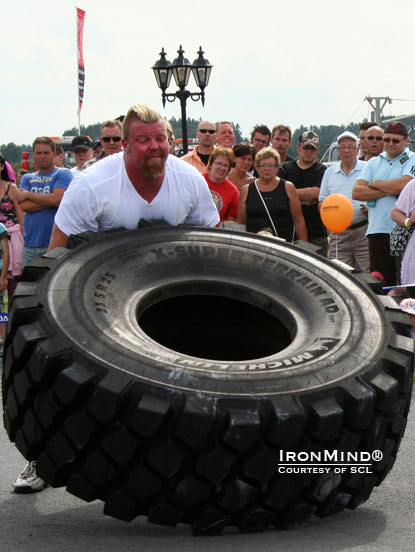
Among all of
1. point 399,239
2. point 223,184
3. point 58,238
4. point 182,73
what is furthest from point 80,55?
point 58,238

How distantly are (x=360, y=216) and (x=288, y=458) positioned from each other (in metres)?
5.94

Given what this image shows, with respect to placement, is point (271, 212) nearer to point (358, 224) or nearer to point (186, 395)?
point (358, 224)

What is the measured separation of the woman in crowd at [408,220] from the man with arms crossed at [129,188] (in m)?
3.34

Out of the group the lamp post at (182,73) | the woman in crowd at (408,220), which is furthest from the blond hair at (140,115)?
the lamp post at (182,73)

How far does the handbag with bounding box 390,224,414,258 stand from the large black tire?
3393 millimetres

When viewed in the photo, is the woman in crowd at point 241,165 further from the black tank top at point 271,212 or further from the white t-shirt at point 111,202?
the white t-shirt at point 111,202

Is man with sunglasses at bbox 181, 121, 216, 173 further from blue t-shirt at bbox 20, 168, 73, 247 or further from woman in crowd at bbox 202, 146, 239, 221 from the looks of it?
blue t-shirt at bbox 20, 168, 73, 247

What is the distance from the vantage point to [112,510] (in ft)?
9.99

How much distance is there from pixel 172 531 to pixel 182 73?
12.0 metres

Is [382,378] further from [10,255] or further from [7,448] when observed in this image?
[10,255]

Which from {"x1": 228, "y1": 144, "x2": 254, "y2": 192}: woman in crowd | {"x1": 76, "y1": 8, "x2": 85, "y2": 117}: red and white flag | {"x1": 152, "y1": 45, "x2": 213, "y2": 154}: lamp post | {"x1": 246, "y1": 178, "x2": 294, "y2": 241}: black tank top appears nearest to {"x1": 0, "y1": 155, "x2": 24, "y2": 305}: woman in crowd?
{"x1": 228, "y1": 144, "x2": 254, "y2": 192}: woman in crowd

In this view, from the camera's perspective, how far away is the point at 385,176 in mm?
7793

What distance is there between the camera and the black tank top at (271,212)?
7387 mm

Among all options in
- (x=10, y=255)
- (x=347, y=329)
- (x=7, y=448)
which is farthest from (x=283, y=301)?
(x=10, y=255)
